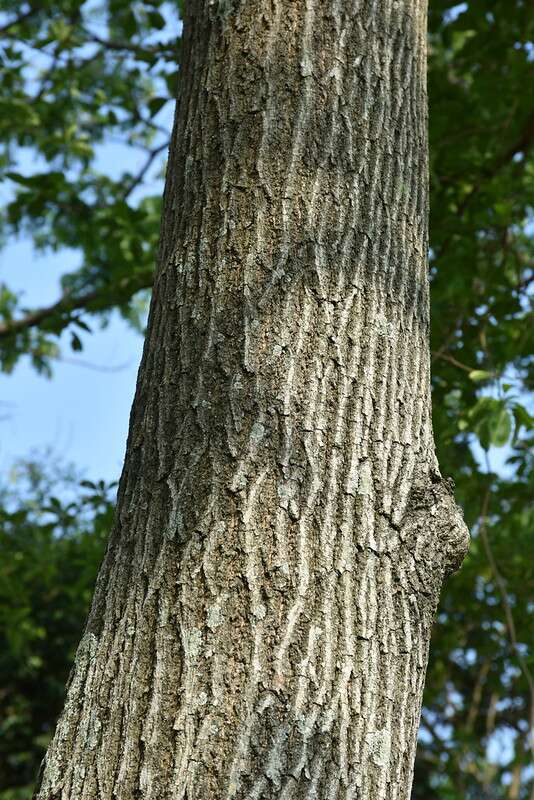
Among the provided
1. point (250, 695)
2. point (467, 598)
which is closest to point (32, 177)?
point (250, 695)

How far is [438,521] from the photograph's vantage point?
59.8 inches

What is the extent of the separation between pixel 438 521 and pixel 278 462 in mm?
328

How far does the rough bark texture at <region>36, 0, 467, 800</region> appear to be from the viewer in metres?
1.30

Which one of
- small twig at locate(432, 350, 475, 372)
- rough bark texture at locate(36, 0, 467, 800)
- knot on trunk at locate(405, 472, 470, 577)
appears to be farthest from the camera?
small twig at locate(432, 350, 475, 372)

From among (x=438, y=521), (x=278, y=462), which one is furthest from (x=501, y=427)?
(x=278, y=462)

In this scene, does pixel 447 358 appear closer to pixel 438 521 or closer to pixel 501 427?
pixel 501 427

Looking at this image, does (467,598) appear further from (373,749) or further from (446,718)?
(373,749)

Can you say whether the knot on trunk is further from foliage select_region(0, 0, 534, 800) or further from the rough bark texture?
foliage select_region(0, 0, 534, 800)

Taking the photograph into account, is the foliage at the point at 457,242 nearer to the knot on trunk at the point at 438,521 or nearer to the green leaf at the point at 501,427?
the green leaf at the point at 501,427

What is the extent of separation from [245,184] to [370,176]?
10.0 inches

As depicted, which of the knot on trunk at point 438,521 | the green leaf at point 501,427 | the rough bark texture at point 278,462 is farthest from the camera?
the green leaf at point 501,427

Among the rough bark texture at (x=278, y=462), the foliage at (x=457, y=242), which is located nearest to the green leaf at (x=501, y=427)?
the foliage at (x=457, y=242)

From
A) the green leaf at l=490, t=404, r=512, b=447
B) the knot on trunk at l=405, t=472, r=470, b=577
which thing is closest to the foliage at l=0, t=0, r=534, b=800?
the green leaf at l=490, t=404, r=512, b=447

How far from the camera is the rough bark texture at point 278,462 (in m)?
1.30
